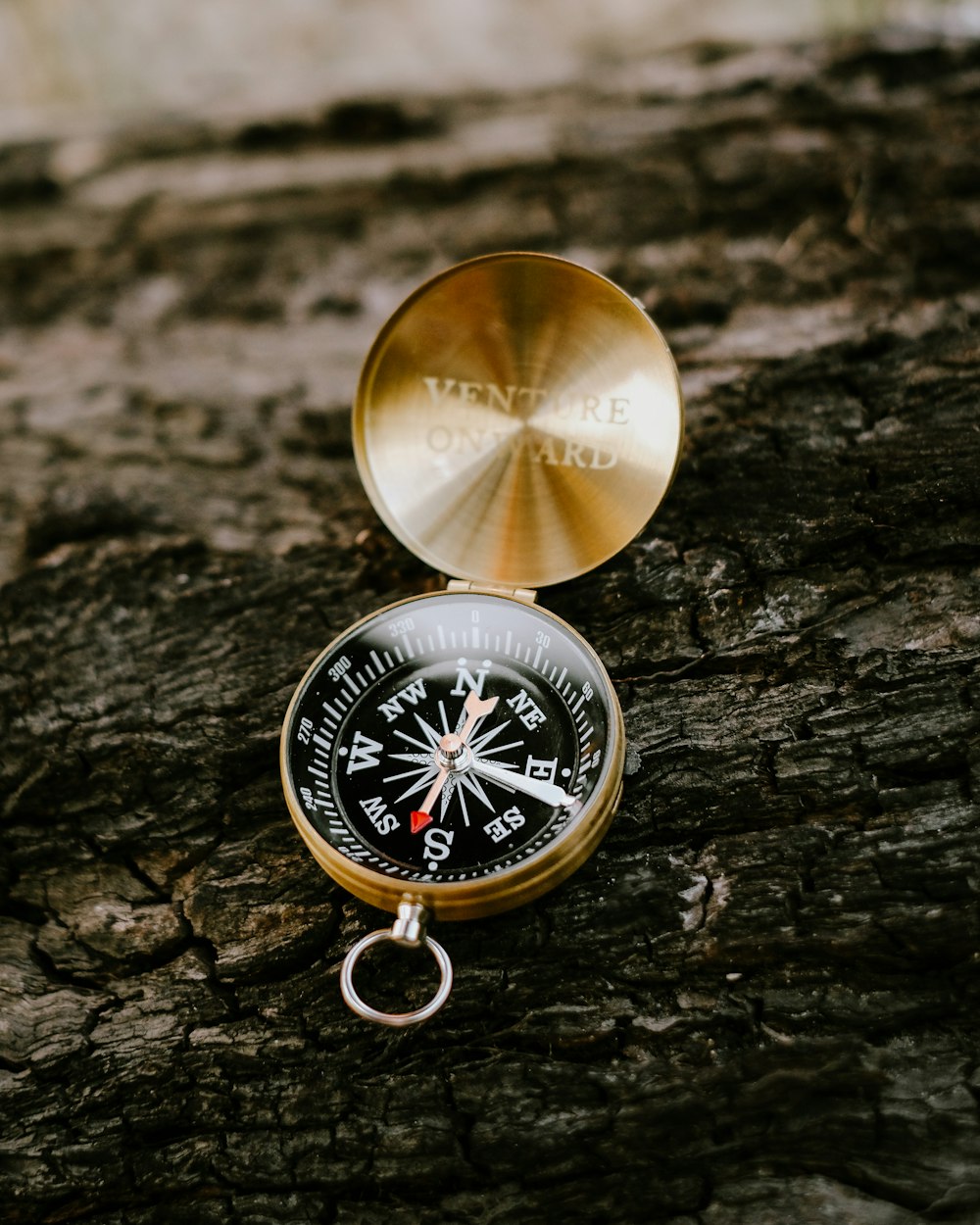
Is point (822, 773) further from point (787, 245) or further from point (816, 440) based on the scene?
point (787, 245)

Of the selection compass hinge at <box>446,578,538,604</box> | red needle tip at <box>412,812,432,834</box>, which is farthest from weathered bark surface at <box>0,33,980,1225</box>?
red needle tip at <box>412,812,432,834</box>

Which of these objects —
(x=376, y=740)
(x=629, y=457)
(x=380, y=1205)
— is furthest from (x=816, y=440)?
(x=380, y=1205)

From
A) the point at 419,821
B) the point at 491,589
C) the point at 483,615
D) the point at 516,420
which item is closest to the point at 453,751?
the point at 419,821

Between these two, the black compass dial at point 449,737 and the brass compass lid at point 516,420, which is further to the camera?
the brass compass lid at point 516,420

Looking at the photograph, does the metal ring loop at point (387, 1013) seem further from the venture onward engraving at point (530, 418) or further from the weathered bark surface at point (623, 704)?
the venture onward engraving at point (530, 418)

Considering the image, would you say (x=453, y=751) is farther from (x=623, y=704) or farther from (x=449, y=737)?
(x=623, y=704)

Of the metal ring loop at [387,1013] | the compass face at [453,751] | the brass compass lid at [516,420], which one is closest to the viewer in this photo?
the metal ring loop at [387,1013]

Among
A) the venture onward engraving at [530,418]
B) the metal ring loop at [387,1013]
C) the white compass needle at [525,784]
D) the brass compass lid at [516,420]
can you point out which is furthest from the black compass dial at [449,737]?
the venture onward engraving at [530,418]

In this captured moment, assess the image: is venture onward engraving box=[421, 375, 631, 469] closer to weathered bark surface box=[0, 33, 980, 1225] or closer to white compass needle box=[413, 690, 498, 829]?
weathered bark surface box=[0, 33, 980, 1225]
